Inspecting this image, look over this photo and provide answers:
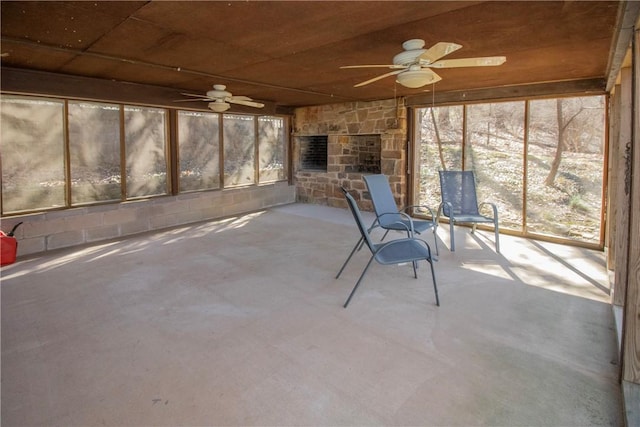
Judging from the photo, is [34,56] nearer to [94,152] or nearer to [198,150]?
[94,152]

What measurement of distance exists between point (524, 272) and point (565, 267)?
0.52m

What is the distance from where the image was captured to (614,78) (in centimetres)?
367

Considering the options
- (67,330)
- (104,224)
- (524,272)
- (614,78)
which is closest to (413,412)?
(67,330)

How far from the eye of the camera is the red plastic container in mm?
4000

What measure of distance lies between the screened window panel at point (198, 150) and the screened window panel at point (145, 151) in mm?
297

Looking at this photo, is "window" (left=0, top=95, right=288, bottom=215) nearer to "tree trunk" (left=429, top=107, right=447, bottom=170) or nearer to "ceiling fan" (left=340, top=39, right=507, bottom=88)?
"tree trunk" (left=429, top=107, right=447, bottom=170)

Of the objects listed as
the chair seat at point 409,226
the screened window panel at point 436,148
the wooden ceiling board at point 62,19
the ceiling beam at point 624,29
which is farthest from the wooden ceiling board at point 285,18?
the screened window panel at point 436,148

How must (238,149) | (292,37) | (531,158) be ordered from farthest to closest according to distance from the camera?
1. (238,149)
2. (531,158)
3. (292,37)

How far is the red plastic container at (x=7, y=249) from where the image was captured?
400 centimetres

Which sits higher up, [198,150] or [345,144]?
[345,144]

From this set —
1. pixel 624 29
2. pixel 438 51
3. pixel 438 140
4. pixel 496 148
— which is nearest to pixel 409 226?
pixel 438 51

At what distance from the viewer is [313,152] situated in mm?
8367

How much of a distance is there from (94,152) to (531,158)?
627 centimetres

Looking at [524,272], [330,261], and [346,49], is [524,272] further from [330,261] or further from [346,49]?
[346,49]
